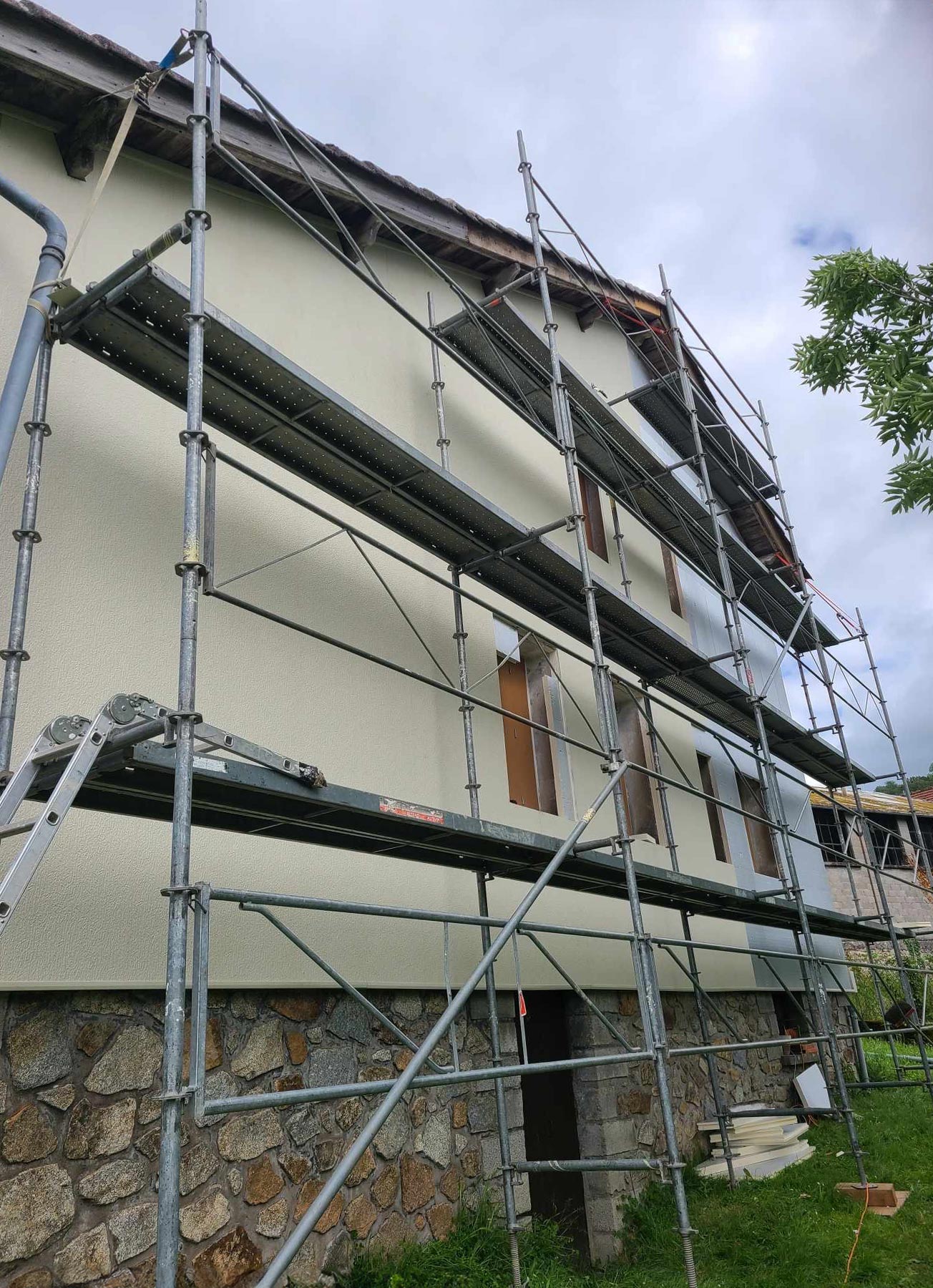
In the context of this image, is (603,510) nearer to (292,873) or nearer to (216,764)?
(292,873)

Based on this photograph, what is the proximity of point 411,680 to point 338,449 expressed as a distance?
1.91m

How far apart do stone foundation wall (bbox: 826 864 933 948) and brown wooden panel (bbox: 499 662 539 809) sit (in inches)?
661

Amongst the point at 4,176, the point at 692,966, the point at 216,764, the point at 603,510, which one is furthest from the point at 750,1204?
the point at 4,176

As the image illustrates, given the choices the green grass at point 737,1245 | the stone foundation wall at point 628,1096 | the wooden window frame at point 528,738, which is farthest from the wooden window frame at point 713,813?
the green grass at point 737,1245

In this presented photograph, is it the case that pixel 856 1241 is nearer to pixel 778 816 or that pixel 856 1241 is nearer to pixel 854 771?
pixel 778 816

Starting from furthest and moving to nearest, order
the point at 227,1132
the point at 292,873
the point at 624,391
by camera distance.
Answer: the point at 624,391 < the point at 292,873 < the point at 227,1132

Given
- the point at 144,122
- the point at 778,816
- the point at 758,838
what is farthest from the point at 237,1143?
the point at 758,838

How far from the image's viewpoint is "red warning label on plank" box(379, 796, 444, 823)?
15.6 ft

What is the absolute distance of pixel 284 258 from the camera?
24.5ft

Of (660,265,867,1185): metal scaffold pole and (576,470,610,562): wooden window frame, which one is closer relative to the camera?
(660,265,867,1185): metal scaffold pole

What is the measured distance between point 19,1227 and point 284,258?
20.9 ft

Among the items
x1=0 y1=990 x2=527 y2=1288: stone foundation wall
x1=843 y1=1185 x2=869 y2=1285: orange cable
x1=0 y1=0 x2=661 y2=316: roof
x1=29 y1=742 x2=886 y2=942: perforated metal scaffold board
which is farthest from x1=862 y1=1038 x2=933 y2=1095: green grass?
x1=0 y1=0 x2=661 y2=316: roof

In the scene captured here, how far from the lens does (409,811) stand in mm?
4887

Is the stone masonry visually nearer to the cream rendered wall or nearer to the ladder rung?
the cream rendered wall
